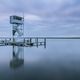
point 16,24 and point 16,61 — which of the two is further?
point 16,24

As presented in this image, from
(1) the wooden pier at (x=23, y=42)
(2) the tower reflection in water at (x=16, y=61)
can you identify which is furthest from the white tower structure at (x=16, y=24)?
(2) the tower reflection in water at (x=16, y=61)

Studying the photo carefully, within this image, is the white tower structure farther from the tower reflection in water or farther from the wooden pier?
the tower reflection in water

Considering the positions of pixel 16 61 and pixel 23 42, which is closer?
pixel 16 61

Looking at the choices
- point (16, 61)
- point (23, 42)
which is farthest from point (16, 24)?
point (16, 61)

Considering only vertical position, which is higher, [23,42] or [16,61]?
[23,42]

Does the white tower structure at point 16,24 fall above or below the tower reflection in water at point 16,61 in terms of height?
above

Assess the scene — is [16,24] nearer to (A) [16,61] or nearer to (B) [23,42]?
(B) [23,42]

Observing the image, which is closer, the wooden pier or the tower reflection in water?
the tower reflection in water

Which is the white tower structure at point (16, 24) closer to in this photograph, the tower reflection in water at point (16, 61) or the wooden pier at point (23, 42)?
the wooden pier at point (23, 42)

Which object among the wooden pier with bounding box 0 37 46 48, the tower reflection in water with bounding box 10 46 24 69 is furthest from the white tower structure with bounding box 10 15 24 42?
the tower reflection in water with bounding box 10 46 24 69

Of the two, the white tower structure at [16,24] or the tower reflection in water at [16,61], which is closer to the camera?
the tower reflection in water at [16,61]

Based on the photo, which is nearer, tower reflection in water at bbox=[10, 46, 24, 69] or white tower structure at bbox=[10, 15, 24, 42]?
tower reflection in water at bbox=[10, 46, 24, 69]

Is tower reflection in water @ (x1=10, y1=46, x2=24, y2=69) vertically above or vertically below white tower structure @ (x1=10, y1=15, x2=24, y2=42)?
below

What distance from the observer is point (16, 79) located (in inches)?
243
